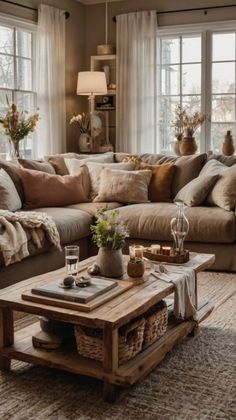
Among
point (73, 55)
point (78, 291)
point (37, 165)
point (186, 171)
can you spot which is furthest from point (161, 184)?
point (78, 291)

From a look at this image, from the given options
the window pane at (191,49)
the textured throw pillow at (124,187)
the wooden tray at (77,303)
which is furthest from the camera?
the window pane at (191,49)

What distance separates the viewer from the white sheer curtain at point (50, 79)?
232 inches

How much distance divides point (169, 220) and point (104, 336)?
2322 millimetres

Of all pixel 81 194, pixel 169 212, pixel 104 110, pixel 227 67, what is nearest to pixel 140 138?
pixel 104 110

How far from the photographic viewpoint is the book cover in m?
2.37

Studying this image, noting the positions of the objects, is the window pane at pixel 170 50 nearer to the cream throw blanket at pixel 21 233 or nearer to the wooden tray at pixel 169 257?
the cream throw blanket at pixel 21 233

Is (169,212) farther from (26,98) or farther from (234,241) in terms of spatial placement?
(26,98)

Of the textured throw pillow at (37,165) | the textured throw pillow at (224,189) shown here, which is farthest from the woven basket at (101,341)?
the textured throw pillow at (37,165)

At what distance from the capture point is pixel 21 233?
368cm

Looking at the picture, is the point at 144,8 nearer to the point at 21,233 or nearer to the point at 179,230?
the point at 21,233

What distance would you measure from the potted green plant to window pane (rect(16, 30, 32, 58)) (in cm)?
353

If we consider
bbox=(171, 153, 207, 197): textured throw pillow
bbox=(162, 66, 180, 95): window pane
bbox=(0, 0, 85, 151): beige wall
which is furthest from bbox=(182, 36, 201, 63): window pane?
bbox=(171, 153, 207, 197): textured throw pillow

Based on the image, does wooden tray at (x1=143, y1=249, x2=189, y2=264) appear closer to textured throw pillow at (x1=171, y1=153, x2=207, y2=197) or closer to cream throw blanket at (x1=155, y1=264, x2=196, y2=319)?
cream throw blanket at (x1=155, y1=264, x2=196, y2=319)

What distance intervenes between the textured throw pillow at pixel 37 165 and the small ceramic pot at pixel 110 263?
2345 mm
